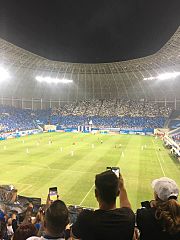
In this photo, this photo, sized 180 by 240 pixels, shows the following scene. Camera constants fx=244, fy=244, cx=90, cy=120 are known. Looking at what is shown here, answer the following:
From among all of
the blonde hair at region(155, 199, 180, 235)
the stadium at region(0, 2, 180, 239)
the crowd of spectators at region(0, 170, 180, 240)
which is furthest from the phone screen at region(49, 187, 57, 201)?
the stadium at region(0, 2, 180, 239)

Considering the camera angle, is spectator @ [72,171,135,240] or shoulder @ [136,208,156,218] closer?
spectator @ [72,171,135,240]

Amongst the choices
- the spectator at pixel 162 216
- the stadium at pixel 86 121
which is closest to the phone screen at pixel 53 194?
the spectator at pixel 162 216

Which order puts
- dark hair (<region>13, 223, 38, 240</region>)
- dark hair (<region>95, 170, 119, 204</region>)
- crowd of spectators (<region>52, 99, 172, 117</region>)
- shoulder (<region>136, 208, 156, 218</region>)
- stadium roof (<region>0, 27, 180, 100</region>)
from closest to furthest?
dark hair (<region>95, 170, 119, 204</region>), shoulder (<region>136, 208, 156, 218</region>), dark hair (<region>13, 223, 38, 240</region>), stadium roof (<region>0, 27, 180, 100</region>), crowd of spectators (<region>52, 99, 172, 117</region>)

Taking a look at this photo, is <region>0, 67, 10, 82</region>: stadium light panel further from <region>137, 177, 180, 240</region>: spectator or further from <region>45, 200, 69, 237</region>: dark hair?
<region>137, 177, 180, 240</region>: spectator

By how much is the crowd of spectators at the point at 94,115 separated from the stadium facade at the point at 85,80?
8.00 feet

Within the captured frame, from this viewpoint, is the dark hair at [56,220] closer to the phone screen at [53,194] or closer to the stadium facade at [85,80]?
the phone screen at [53,194]

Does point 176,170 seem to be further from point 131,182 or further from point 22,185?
point 22,185

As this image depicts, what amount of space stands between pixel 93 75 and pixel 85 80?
4.60m

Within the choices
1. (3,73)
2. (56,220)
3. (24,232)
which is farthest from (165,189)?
(3,73)

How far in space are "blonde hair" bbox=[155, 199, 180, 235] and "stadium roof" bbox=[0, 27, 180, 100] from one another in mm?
50191

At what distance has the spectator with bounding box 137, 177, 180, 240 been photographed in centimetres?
356

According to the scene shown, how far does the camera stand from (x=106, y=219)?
3576 mm

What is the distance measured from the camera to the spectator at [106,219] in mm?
3555

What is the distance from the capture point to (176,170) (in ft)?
88.4
